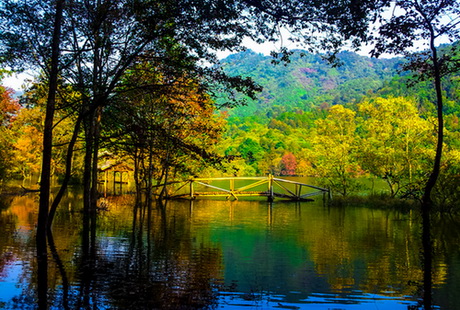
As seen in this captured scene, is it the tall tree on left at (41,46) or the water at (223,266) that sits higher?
the tall tree on left at (41,46)

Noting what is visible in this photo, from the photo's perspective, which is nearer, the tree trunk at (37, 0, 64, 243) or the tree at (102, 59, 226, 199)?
the tree trunk at (37, 0, 64, 243)

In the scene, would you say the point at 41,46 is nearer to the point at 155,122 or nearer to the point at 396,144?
the point at 155,122

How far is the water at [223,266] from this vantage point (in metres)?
6.74

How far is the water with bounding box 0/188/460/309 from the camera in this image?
22.1 feet

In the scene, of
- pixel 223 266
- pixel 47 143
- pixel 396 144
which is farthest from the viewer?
pixel 396 144

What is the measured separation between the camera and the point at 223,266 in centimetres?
930

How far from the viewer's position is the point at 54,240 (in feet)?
37.3

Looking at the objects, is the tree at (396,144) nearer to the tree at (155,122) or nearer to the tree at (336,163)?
the tree at (336,163)

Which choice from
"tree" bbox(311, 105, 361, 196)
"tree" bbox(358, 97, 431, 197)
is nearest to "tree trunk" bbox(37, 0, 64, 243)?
"tree" bbox(311, 105, 361, 196)

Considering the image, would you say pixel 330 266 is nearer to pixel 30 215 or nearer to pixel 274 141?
pixel 30 215

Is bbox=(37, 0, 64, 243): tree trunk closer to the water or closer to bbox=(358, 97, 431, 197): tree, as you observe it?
the water

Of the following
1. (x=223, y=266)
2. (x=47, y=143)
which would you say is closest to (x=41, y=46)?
(x=47, y=143)

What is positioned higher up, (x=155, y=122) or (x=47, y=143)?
(x=155, y=122)

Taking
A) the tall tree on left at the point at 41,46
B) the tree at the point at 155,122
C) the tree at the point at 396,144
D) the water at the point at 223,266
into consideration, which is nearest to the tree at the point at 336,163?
the tree at the point at 396,144
